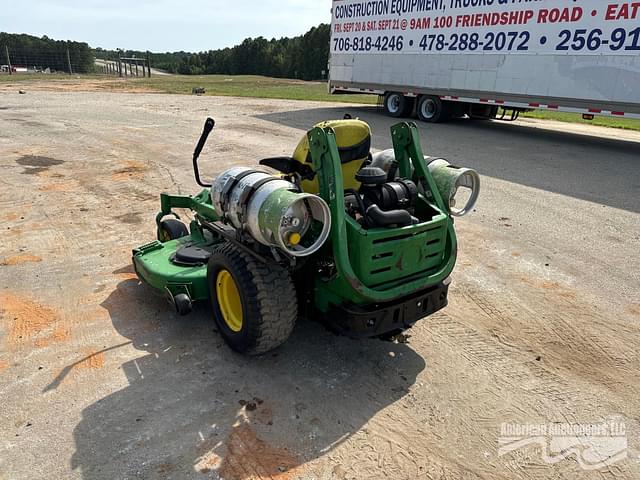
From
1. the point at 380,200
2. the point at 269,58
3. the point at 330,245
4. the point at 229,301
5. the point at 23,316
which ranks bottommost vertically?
the point at 23,316

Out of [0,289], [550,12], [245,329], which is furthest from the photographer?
[550,12]

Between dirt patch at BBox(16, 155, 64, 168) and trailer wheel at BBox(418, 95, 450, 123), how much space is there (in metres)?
10.5

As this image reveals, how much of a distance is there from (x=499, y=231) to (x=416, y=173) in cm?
270

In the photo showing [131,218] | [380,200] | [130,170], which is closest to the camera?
[380,200]

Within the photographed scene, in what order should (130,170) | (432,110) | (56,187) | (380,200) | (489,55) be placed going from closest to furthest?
(380,200), (56,187), (130,170), (489,55), (432,110)

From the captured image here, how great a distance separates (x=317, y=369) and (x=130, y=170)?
Result: 6.36m

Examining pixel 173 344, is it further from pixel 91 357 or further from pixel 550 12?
pixel 550 12

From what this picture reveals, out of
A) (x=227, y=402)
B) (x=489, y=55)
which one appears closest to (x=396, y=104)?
(x=489, y=55)

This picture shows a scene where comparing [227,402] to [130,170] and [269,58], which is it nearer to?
[130,170]

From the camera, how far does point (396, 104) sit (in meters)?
16.8

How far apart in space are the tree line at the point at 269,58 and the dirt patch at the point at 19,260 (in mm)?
42065

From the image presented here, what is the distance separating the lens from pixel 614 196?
7.49 metres

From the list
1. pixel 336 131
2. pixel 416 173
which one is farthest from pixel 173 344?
pixel 416 173

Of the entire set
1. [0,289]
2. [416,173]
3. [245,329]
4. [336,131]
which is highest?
[336,131]
